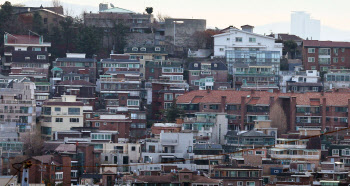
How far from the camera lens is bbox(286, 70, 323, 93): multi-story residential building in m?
77.6

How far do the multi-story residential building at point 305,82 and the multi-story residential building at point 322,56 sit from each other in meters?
2.41

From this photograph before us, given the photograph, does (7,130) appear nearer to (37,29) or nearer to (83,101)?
(83,101)

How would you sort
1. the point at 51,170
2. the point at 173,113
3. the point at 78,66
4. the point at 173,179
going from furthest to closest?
the point at 78,66, the point at 173,113, the point at 51,170, the point at 173,179

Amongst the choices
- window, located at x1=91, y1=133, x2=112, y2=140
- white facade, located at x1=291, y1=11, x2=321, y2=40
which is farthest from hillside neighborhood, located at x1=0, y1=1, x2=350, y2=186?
white facade, located at x1=291, y1=11, x2=321, y2=40

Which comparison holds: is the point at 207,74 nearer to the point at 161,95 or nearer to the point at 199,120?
the point at 161,95

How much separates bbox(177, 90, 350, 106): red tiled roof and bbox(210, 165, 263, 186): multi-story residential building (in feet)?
48.1

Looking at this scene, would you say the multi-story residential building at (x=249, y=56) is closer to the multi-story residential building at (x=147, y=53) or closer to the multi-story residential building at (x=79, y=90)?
the multi-story residential building at (x=147, y=53)

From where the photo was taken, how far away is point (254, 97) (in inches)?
2837

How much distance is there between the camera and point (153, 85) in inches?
2943

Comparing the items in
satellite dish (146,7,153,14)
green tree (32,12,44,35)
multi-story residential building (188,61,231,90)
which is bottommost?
multi-story residential building (188,61,231,90)

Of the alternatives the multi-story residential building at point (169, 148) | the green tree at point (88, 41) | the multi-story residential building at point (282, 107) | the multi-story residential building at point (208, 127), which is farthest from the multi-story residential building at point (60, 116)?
the green tree at point (88, 41)

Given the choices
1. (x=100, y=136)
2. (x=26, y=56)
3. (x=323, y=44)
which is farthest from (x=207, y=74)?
(x=100, y=136)

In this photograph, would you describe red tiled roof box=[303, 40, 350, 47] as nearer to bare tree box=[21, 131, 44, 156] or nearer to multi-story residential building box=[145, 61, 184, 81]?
multi-story residential building box=[145, 61, 184, 81]

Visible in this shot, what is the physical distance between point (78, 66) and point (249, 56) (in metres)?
11.5
